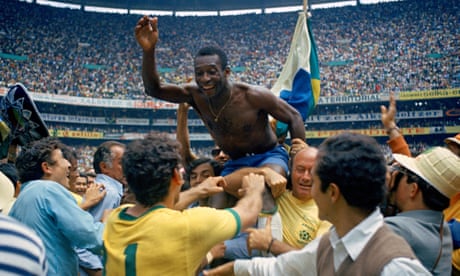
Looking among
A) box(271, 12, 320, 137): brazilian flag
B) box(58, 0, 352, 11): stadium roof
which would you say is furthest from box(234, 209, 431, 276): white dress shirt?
box(58, 0, 352, 11): stadium roof

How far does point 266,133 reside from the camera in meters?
3.63

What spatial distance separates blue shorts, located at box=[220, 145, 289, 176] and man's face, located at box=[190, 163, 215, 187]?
498mm

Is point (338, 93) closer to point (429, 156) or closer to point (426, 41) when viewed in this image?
point (426, 41)

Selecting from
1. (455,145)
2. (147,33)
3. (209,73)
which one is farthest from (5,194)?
(455,145)

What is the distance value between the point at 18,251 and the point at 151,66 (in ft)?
7.94

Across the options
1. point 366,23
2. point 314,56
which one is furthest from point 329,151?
point 366,23

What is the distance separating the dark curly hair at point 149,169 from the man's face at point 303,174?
1013 mm

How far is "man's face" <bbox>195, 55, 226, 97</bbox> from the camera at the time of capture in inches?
132

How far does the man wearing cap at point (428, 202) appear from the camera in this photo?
214cm

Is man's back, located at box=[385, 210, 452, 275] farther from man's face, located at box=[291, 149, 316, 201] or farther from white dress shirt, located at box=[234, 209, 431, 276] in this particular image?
man's face, located at box=[291, 149, 316, 201]

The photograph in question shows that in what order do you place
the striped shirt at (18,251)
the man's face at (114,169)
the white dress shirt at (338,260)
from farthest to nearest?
Result: the man's face at (114,169) < the white dress shirt at (338,260) < the striped shirt at (18,251)

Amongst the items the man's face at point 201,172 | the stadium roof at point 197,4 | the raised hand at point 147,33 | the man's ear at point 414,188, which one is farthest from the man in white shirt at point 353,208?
the stadium roof at point 197,4

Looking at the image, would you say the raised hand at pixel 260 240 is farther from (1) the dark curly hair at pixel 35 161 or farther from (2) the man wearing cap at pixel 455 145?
(2) the man wearing cap at pixel 455 145

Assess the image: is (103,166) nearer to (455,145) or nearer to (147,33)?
(147,33)
